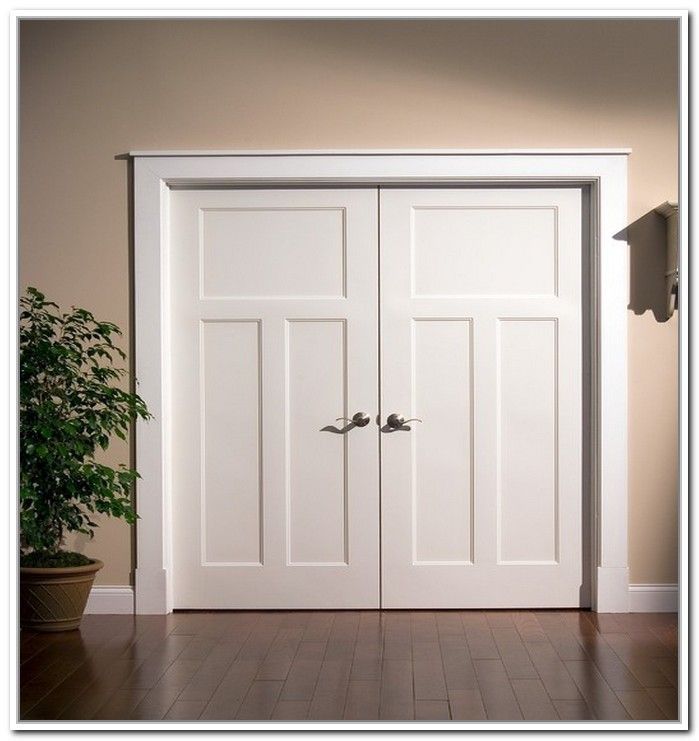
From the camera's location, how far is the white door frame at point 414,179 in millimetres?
5094

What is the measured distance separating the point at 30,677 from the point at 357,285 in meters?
2.28

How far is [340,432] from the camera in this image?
521 centimetres

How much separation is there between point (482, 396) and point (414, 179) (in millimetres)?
1069

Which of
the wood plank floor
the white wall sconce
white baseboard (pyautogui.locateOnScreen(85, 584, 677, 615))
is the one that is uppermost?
the white wall sconce

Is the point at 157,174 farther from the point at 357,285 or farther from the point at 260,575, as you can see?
the point at 260,575

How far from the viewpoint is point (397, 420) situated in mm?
5172

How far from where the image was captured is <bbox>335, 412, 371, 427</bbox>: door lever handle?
5.18m

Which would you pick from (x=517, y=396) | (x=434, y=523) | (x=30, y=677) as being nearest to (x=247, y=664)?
(x=30, y=677)

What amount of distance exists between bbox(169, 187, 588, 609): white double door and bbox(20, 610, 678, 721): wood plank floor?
0.24 metres

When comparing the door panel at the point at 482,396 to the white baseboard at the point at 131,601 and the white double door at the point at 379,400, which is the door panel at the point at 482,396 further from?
the white baseboard at the point at 131,601

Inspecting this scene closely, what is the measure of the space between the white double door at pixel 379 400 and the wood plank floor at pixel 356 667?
0.79 ft


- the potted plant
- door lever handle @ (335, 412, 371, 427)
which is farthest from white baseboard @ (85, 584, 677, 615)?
door lever handle @ (335, 412, 371, 427)

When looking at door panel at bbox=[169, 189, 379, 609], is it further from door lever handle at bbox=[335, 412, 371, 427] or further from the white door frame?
the white door frame
